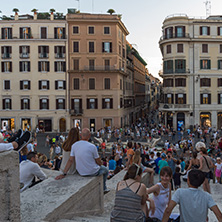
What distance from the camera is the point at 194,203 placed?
447cm

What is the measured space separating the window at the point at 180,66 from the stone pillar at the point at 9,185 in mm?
44705

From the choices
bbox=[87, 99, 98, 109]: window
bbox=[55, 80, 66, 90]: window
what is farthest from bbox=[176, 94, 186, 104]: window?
bbox=[55, 80, 66, 90]: window

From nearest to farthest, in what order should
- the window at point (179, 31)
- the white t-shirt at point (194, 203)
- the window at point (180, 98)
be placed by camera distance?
the white t-shirt at point (194, 203)
the window at point (179, 31)
the window at point (180, 98)

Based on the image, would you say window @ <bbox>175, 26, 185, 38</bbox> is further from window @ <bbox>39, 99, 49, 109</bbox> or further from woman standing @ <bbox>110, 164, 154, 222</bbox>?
woman standing @ <bbox>110, 164, 154, 222</bbox>

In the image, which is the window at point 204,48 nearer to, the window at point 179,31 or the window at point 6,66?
the window at point 179,31

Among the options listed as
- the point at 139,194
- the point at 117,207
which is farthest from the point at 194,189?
the point at 117,207

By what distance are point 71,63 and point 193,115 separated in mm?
18609

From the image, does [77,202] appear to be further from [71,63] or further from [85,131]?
[71,63]

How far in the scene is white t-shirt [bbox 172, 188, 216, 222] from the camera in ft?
14.6

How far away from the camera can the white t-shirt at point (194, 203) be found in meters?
4.46

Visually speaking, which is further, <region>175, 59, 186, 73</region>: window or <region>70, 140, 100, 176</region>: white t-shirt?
<region>175, 59, 186, 73</region>: window

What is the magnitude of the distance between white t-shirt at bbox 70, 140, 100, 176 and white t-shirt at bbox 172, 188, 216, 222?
83.7 inches

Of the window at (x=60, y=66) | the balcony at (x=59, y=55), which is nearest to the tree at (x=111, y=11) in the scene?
the balcony at (x=59, y=55)

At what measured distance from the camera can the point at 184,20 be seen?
46.4 metres
